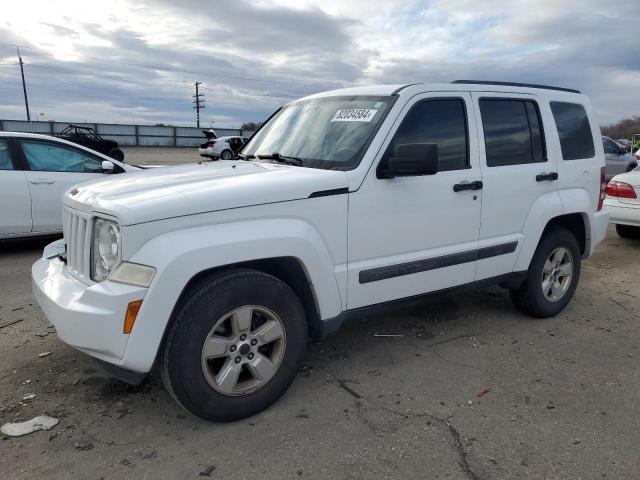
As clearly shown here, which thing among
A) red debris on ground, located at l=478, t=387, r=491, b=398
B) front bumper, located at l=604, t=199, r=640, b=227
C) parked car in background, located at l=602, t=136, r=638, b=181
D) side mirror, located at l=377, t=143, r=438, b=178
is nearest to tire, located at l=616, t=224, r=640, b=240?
front bumper, located at l=604, t=199, r=640, b=227

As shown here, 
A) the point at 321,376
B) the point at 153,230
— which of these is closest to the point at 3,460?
A: the point at 153,230

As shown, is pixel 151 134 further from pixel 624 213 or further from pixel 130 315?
pixel 130 315

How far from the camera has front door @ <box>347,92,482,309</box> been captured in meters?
3.33

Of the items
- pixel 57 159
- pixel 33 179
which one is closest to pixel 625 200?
pixel 57 159

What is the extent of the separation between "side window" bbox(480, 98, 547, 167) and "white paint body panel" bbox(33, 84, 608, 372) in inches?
2.9

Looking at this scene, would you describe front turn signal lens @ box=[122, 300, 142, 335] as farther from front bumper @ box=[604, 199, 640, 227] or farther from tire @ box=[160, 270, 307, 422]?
front bumper @ box=[604, 199, 640, 227]

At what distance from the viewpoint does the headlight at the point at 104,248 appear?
270 cm

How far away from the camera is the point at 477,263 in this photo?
13.1 ft

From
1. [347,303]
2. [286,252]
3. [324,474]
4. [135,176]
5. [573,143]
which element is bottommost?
[324,474]

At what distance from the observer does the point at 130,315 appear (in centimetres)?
255

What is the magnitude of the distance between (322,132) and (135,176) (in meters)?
1.31

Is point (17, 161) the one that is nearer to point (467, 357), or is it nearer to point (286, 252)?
point (286, 252)

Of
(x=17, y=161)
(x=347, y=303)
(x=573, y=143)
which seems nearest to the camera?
(x=347, y=303)

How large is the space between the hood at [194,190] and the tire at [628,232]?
277 inches
